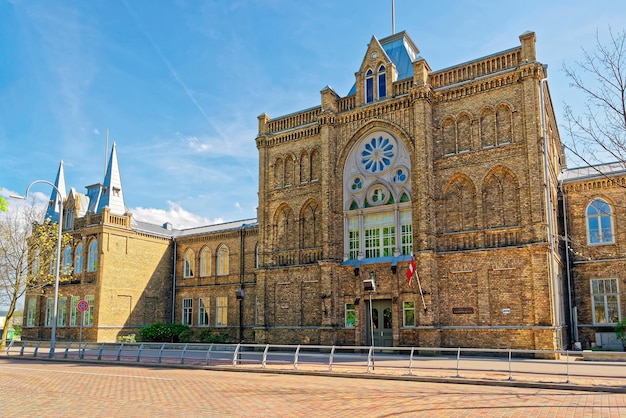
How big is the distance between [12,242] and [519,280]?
99.2ft

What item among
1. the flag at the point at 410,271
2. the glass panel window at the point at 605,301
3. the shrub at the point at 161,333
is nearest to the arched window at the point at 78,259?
the shrub at the point at 161,333

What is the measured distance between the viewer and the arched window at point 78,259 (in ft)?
138

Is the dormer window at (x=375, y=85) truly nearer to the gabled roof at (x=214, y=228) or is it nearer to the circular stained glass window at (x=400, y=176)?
the circular stained glass window at (x=400, y=176)

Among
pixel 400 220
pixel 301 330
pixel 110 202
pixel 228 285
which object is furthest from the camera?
pixel 110 202

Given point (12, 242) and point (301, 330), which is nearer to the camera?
point (301, 330)

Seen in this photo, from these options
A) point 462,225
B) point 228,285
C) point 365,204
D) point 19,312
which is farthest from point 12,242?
point 19,312

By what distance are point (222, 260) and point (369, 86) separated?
19.0 m

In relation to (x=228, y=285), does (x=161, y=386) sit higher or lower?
lower

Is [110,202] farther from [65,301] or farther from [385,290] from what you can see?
[385,290]

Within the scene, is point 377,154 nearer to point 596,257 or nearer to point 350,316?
point 350,316

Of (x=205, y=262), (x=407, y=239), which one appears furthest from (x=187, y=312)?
(x=407, y=239)

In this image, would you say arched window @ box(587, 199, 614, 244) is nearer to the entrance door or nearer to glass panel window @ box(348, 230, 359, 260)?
the entrance door

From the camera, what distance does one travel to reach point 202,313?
4216cm

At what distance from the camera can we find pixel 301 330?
30719 millimetres
